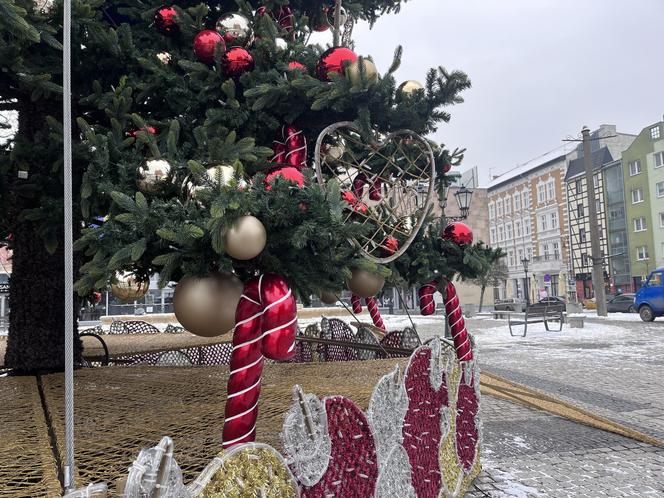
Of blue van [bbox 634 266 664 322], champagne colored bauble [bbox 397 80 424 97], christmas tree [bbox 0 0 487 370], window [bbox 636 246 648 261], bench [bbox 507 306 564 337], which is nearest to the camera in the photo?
christmas tree [bbox 0 0 487 370]

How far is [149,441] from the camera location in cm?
259

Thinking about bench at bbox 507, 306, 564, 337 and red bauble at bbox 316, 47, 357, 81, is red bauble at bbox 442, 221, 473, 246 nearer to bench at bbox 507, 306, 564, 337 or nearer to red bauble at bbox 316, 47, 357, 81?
red bauble at bbox 316, 47, 357, 81

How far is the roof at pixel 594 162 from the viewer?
48875 millimetres

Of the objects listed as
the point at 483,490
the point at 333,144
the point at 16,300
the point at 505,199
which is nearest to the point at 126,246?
the point at 333,144

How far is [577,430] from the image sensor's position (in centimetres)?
600

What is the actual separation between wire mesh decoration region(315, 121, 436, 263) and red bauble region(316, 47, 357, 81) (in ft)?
1.09

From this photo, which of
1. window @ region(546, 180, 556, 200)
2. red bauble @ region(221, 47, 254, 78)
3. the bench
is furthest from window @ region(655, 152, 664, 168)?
red bauble @ region(221, 47, 254, 78)

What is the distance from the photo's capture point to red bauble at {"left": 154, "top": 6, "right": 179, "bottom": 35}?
12.0 feet

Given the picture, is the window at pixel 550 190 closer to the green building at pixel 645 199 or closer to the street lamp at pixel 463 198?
the green building at pixel 645 199

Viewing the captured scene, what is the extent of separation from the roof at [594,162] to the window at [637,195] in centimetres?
480

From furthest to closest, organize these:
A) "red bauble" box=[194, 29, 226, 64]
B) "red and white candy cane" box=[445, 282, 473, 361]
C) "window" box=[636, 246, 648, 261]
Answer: "window" box=[636, 246, 648, 261] < "red and white candy cane" box=[445, 282, 473, 361] < "red bauble" box=[194, 29, 226, 64]

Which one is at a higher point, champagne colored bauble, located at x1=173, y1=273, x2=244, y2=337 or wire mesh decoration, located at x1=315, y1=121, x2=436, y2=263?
wire mesh decoration, located at x1=315, y1=121, x2=436, y2=263

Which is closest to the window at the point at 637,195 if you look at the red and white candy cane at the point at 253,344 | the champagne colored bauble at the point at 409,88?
the champagne colored bauble at the point at 409,88

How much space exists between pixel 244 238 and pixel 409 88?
1692 millimetres
